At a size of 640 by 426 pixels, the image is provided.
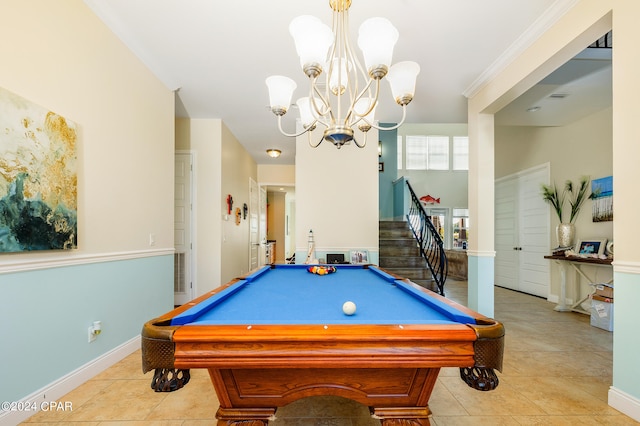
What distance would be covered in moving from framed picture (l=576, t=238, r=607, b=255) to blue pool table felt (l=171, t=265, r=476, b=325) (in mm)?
3441

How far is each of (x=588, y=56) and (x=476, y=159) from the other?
134 cm

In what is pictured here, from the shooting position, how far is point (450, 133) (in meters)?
9.16

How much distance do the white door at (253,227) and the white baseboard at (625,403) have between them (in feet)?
18.7

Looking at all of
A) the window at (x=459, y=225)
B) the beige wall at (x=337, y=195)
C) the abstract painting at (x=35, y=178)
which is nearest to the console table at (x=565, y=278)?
the beige wall at (x=337, y=195)

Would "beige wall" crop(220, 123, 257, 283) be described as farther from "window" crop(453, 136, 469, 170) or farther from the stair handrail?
"window" crop(453, 136, 469, 170)

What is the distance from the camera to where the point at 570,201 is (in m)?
4.35

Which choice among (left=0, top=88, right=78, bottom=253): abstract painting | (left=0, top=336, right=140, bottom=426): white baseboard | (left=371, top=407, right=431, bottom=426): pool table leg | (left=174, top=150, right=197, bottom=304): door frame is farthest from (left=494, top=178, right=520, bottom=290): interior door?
(left=0, top=88, right=78, bottom=253): abstract painting

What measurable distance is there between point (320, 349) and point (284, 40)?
2.56m

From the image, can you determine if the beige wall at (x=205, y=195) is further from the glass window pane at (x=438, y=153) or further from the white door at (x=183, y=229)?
the glass window pane at (x=438, y=153)

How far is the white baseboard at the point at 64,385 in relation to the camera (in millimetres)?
1628

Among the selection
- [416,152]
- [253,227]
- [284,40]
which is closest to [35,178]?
[284,40]

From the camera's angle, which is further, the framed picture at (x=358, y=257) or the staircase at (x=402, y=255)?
the staircase at (x=402, y=255)

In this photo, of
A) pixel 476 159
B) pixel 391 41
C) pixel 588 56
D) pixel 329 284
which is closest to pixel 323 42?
pixel 391 41

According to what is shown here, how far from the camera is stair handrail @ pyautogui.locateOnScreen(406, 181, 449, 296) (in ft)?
14.2
